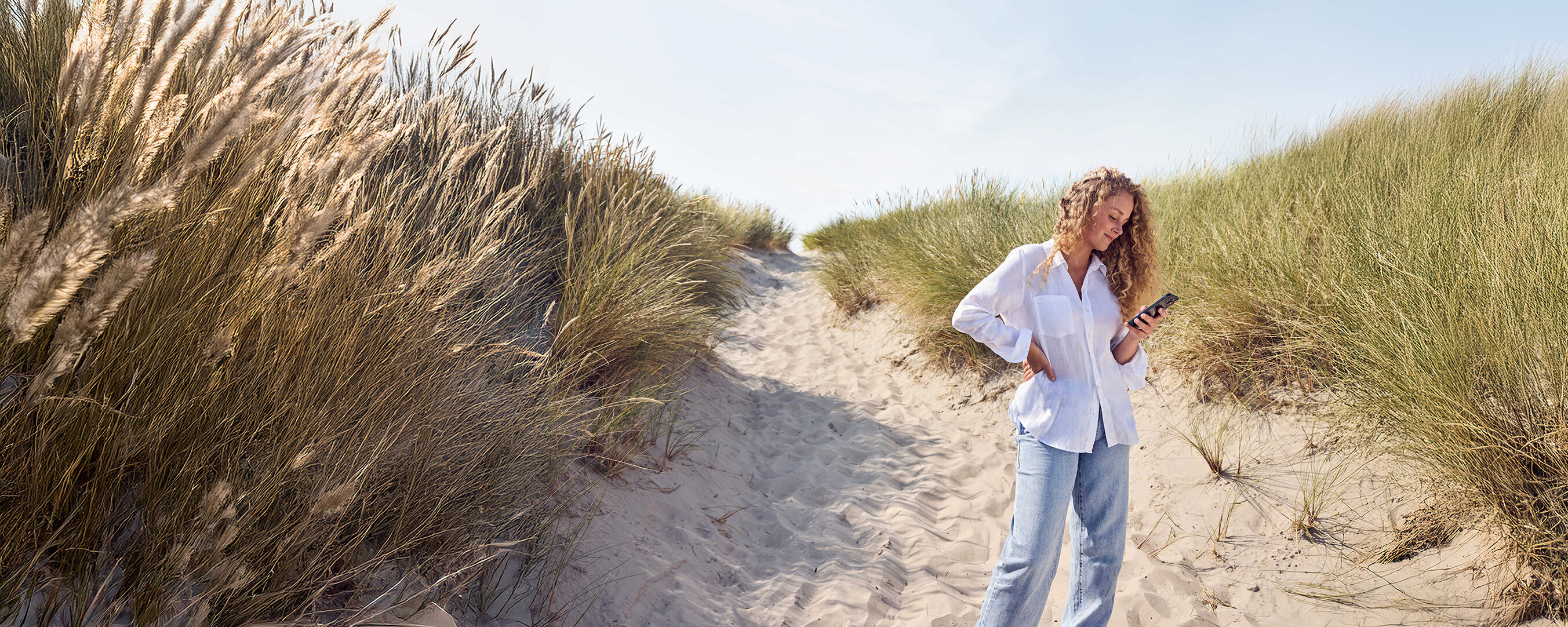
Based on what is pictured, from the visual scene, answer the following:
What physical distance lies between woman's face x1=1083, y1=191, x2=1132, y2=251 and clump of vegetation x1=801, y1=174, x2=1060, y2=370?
368cm

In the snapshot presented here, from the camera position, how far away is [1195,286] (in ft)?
16.1

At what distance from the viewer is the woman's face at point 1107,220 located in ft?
8.05

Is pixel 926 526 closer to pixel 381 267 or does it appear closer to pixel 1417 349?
pixel 1417 349

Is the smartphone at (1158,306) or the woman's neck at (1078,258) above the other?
the woman's neck at (1078,258)

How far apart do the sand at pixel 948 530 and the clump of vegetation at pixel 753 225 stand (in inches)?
334

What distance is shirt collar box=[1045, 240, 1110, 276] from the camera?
2.48m

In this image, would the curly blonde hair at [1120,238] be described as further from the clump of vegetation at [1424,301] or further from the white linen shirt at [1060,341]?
the clump of vegetation at [1424,301]

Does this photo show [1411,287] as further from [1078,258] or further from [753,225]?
[753,225]

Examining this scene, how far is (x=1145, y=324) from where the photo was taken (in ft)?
7.77

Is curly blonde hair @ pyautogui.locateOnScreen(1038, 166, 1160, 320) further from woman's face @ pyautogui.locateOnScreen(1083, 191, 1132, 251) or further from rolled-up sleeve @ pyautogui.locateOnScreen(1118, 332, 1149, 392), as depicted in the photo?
rolled-up sleeve @ pyautogui.locateOnScreen(1118, 332, 1149, 392)

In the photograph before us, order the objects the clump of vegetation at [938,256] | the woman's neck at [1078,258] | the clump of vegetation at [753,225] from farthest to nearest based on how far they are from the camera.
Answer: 1. the clump of vegetation at [753,225]
2. the clump of vegetation at [938,256]
3. the woman's neck at [1078,258]

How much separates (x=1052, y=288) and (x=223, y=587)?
2.40m

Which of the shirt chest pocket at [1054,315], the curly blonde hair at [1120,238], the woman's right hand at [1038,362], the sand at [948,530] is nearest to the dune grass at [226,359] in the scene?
the sand at [948,530]

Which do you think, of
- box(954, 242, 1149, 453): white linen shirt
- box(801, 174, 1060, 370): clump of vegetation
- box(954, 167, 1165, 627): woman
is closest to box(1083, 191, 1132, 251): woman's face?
box(954, 167, 1165, 627): woman
